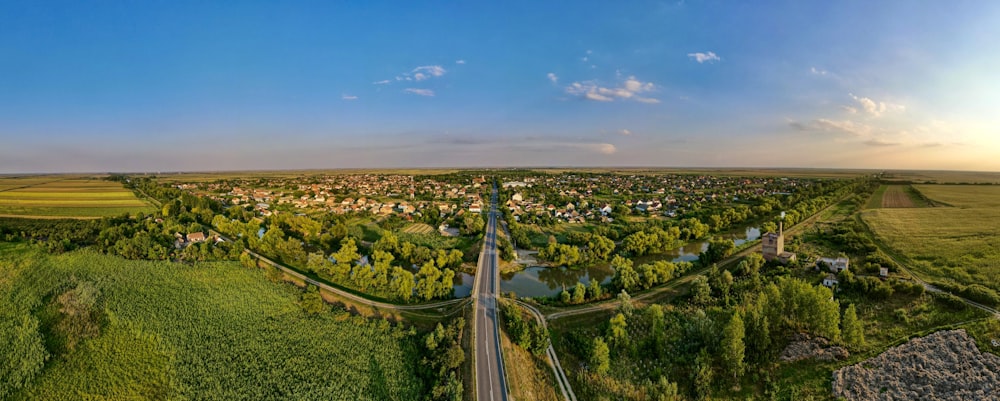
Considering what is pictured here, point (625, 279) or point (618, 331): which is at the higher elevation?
point (625, 279)

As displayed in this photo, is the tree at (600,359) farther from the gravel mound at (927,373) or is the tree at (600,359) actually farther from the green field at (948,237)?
the green field at (948,237)

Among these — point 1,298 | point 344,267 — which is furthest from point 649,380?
point 1,298

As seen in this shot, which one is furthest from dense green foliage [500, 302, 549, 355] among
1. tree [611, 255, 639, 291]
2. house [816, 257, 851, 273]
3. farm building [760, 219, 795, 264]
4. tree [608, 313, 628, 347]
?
house [816, 257, 851, 273]

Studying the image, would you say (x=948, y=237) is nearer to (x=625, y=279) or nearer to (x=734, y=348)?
(x=625, y=279)

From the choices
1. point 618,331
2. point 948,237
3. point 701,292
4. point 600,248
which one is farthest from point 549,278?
point 948,237

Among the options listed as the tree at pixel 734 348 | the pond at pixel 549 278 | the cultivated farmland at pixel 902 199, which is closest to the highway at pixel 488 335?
the pond at pixel 549 278

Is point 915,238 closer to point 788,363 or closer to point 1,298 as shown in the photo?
point 788,363
